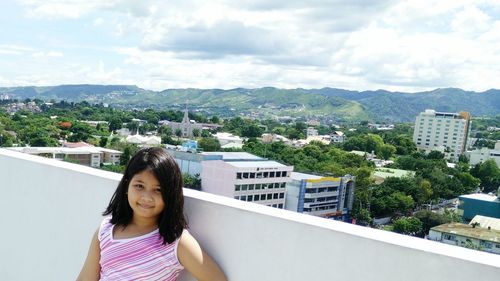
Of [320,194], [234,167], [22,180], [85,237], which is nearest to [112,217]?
[85,237]

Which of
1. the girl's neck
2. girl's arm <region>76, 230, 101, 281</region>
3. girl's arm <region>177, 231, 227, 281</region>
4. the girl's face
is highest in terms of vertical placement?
the girl's face

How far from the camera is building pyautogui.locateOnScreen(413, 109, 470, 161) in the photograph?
44656 mm

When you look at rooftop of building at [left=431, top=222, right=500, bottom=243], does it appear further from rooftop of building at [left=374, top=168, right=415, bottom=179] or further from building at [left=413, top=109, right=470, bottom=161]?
building at [left=413, top=109, right=470, bottom=161]

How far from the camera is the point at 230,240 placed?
999 millimetres

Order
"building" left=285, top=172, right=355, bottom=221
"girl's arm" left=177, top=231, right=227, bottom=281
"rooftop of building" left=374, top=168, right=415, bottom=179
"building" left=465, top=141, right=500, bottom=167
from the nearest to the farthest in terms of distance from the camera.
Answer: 1. "girl's arm" left=177, top=231, right=227, bottom=281
2. "building" left=285, top=172, right=355, bottom=221
3. "rooftop of building" left=374, top=168, right=415, bottom=179
4. "building" left=465, top=141, right=500, bottom=167

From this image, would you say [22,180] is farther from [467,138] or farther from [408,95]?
[408,95]

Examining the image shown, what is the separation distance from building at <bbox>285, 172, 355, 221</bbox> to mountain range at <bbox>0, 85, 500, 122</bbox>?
2453 inches

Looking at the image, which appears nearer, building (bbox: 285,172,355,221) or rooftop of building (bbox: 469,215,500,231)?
rooftop of building (bbox: 469,215,500,231)

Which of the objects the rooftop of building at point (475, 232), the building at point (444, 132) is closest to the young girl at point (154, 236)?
the rooftop of building at point (475, 232)

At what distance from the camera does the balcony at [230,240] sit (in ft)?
2.48

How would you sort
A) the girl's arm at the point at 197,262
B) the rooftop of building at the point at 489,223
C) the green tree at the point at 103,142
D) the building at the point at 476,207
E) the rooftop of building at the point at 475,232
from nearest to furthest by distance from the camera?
the girl's arm at the point at 197,262 < the rooftop of building at the point at 475,232 < the rooftop of building at the point at 489,223 < the building at the point at 476,207 < the green tree at the point at 103,142

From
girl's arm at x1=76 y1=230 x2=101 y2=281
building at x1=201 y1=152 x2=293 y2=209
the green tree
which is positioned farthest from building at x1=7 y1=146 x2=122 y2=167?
girl's arm at x1=76 y1=230 x2=101 y2=281

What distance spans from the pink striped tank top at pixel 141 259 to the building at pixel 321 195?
2025 cm

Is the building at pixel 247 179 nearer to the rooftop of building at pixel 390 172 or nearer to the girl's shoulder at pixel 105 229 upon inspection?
the rooftop of building at pixel 390 172
